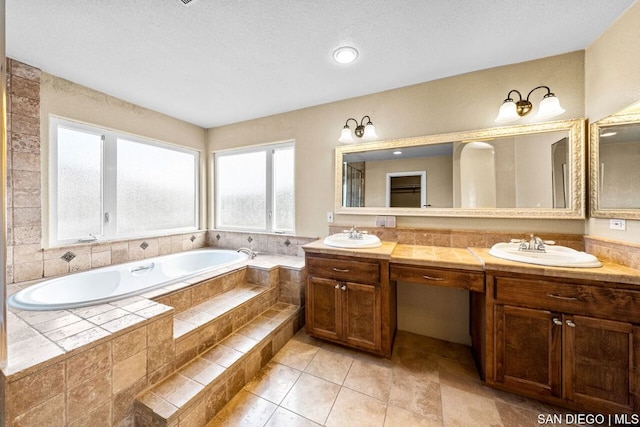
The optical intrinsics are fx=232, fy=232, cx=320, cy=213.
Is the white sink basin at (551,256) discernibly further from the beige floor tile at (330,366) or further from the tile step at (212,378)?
the tile step at (212,378)

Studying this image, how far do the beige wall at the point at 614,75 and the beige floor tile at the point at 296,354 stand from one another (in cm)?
225

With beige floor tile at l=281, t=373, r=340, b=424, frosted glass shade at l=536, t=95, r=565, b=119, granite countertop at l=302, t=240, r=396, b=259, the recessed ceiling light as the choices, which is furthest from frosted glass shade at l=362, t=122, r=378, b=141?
beige floor tile at l=281, t=373, r=340, b=424

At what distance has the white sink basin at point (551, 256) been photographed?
136cm

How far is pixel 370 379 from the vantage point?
5.45 feet

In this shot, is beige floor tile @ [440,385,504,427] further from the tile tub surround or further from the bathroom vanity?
the tile tub surround

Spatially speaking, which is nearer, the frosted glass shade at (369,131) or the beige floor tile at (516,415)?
the beige floor tile at (516,415)

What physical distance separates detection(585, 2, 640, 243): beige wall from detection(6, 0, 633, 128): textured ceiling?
3.2 inches

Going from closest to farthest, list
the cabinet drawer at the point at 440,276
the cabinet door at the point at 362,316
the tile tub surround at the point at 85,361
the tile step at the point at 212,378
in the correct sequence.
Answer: the tile tub surround at the point at 85,361, the tile step at the point at 212,378, the cabinet drawer at the point at 440,276, the cabinet door at the point at 362,316

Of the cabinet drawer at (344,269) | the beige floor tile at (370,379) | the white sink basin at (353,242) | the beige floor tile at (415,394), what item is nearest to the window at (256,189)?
the white sink basin at (353,242)

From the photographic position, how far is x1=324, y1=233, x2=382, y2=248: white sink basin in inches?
76.0

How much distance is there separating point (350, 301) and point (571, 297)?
4.37ft

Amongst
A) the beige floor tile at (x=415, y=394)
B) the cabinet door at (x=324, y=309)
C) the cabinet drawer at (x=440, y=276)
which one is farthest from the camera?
the cabinet door at (x=324, y=309)

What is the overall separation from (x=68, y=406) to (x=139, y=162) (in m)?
2.47

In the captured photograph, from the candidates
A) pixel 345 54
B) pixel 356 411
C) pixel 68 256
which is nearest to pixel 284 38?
pixel 345 54
